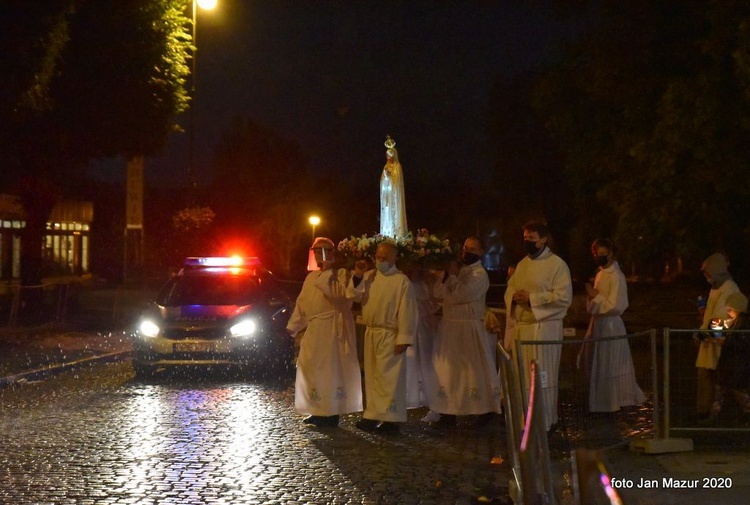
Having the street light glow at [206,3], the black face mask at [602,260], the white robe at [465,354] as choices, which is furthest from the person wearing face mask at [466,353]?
the street light glow at [206,3]

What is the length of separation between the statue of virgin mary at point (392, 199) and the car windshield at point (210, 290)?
2.03 meters

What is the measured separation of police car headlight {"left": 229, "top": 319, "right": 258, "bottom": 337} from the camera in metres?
14.6

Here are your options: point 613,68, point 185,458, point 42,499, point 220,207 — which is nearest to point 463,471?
point 185,458

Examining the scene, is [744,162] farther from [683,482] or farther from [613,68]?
[683,482]

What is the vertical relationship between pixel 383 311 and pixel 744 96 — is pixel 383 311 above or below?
below

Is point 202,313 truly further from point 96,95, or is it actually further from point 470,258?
point 96,95

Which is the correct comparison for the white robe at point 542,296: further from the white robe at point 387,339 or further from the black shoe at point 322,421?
the black shoe at point 322,421

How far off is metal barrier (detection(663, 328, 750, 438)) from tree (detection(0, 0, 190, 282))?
12.6 meters

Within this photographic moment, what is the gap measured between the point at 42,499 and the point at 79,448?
6.41ft

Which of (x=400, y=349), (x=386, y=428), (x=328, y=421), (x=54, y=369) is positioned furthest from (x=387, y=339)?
(x=54, y=369)

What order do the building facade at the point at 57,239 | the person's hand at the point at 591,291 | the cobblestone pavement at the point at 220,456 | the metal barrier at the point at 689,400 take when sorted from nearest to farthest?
the cobblestone pavement at the point at 220,456 → the metal barrier at the point at 689,400 → the person's hand at the point at 591,291 → the building facade at the point at 57,239

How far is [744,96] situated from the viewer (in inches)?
791

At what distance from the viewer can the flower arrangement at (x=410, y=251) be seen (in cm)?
1211

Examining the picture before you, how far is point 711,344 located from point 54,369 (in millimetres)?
9582
